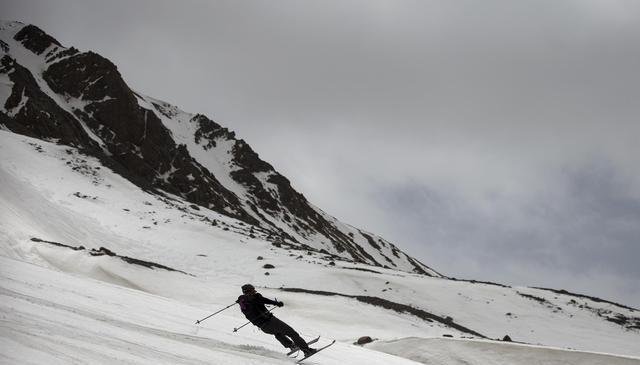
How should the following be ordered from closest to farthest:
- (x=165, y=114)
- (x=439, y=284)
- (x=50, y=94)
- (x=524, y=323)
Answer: (x=524, y=323) < (x=439, y=284) < (x=50, y=94) < (x=165, y=114)

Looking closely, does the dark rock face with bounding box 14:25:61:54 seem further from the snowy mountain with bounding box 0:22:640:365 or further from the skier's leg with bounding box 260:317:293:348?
the skier's leg with bounding box 260:317:293:348

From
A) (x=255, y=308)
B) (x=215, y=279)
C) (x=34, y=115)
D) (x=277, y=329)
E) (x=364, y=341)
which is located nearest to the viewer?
(x=277, y=329)

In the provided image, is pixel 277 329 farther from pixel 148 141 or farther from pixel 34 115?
pixel 148 141

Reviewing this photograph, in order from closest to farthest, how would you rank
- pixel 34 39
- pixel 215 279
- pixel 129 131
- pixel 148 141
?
pixel 215 279 → pixel 129 131 → pixel 148 141 → pixel 34 39

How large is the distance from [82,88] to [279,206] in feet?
186

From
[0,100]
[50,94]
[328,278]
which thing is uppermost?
[50,94]

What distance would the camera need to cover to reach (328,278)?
1635 inches

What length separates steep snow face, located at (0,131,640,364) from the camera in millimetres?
24672

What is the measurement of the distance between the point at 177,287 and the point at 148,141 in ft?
311

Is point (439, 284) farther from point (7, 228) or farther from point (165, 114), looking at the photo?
point (165, 114)

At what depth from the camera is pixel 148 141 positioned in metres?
118

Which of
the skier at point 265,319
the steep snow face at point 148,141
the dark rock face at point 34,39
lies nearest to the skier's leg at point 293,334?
the skier at point 265,319

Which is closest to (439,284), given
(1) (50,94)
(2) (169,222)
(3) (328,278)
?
(3) (328,278)

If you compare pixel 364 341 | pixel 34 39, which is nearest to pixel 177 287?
pixel 364 341
